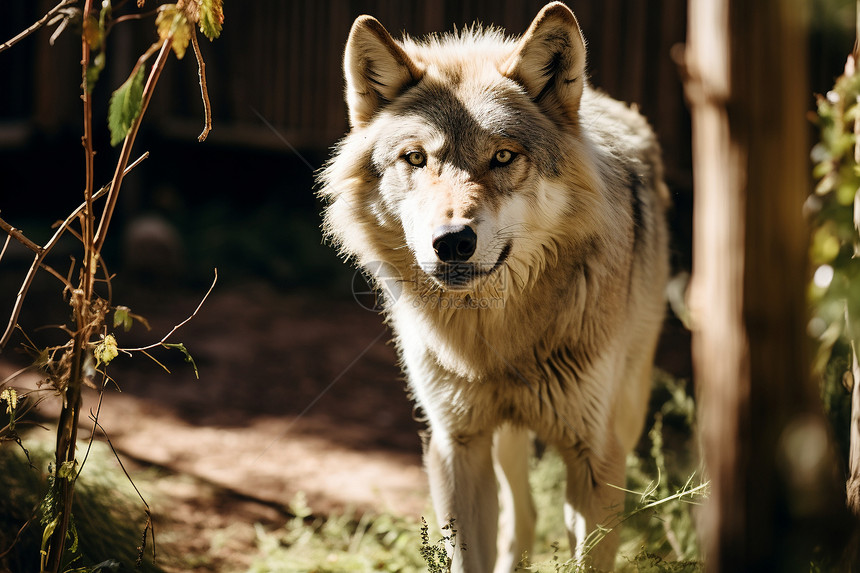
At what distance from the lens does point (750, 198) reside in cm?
167

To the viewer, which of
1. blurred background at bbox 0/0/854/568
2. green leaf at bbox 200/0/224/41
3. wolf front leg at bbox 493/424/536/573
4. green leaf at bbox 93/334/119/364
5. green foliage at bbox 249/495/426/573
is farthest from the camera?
blurred background at bbox 0/0/854/568

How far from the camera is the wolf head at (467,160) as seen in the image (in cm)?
287

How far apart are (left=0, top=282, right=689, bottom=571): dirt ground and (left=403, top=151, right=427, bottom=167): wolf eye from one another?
1135 mm

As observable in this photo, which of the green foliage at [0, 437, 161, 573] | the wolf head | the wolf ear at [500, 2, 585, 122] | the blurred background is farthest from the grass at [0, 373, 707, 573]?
the wolf ear at [500, 2, 585, 122]

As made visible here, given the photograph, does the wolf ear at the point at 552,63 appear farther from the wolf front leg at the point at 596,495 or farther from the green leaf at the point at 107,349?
the green leaf at the point at 107,349

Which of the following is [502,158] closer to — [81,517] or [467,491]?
[467,491]

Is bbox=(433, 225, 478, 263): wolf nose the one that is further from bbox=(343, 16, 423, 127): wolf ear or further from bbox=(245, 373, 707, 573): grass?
bbox=(245, 373, 707, 573): grass

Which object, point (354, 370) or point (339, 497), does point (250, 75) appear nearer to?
point (354, 370)

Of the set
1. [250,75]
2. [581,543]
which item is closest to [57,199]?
[250,75]

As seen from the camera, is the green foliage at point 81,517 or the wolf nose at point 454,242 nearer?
the wolf nose at point 454,242

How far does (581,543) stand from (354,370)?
13.4 ft

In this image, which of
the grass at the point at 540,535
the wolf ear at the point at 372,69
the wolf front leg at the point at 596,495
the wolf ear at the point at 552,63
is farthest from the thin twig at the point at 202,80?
the wolf front leg at the point at 596,495

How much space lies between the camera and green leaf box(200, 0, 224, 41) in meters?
2.21

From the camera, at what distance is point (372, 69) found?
3.30m
